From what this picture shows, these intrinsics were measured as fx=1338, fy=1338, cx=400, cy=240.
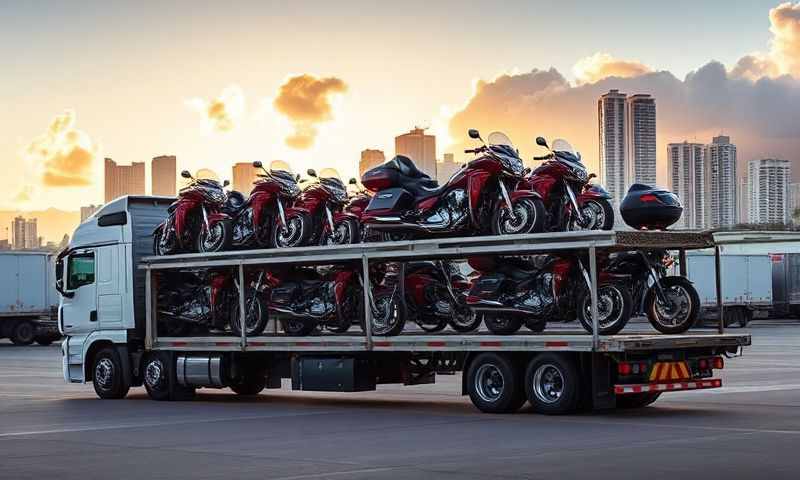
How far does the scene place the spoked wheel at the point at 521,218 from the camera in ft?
60.8

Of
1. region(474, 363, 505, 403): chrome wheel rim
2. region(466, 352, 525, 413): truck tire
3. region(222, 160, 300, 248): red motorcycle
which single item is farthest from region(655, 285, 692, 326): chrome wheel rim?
region(222, 160, 300, 248): red motorcycle

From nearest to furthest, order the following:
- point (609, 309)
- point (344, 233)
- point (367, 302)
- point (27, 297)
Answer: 1. point (609, 309)
2. point (367, 302)
3. point (344, 233)
4. point (27, 297)

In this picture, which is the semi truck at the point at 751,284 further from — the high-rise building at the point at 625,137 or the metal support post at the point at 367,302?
the metal support post at the point at 367,302

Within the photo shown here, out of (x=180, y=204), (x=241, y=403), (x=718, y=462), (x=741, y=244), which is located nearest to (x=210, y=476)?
(x=718, y=462)

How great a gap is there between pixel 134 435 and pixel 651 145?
59011 millimetres

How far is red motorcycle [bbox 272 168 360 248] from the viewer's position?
72.3ft

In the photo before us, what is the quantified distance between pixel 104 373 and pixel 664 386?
10.9 meters

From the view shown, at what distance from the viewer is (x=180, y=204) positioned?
24094mm

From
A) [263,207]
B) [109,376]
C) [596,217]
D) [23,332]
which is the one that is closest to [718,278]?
[596,217]

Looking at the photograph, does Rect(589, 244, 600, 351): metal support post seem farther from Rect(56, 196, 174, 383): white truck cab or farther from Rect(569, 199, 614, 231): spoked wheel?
Rect(56, 196, 174, 383): white truck cab

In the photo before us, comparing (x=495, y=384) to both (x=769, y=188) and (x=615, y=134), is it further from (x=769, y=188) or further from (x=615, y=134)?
(x=769, y=188)

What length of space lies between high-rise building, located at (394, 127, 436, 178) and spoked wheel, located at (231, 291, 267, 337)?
135 inches

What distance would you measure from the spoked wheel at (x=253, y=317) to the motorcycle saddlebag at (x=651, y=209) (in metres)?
6.62

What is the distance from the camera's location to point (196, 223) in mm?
24016
